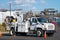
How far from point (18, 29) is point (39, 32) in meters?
2.47

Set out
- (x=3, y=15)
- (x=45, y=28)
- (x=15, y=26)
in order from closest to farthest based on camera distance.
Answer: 1. (x=45, y=28)
2. (x=15, y=26)
3. (x=3, y=15)

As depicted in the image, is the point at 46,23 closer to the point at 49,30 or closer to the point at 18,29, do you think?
the point at 49,30

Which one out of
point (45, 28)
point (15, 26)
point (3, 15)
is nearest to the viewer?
point (45, 28)

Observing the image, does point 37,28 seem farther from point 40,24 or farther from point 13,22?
point 13,22

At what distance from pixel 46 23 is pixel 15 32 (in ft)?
13.1

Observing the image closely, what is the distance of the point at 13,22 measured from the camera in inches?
1023

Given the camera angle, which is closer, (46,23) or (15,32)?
(46,23)

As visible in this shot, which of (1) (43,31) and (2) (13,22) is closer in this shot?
(1) (43,31)

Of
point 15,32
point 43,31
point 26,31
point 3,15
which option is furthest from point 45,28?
point 3,15

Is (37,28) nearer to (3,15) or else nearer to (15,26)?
(15,26)

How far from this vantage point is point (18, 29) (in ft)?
82.0

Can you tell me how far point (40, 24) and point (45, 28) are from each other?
0.71m

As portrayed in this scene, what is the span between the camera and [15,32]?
25766 millimetres

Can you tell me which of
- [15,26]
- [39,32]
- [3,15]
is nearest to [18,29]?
[15,26]
